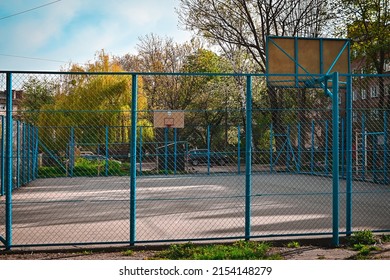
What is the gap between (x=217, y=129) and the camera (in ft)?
114

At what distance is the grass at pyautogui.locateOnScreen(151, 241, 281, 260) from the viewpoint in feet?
19.5

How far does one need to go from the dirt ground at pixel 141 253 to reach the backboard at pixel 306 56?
625 centimetres

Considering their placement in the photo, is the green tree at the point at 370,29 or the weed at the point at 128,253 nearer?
the weed at the point at 128,253

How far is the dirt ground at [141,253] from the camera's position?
6.19 metres

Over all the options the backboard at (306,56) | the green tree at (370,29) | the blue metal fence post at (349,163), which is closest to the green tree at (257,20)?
the green tree at (370,29)

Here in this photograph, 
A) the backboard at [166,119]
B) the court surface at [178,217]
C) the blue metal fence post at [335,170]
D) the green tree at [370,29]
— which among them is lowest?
the court surface at [178,217]

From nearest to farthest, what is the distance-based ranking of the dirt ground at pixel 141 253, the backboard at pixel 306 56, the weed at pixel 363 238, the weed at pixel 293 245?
the dirt ground at pixel 141 253 < the weed at pixel 293 245 < the weed at pixel 363 238 < the backboard at pixel 306 56

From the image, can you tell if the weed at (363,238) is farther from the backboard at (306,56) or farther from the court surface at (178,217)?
the backboard at (306,56)

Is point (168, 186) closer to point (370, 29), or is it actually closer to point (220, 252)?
point (370, 29)

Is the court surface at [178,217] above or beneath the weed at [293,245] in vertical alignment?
beneath

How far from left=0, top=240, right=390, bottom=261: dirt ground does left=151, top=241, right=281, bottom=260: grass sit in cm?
17

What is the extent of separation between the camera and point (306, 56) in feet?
40.8

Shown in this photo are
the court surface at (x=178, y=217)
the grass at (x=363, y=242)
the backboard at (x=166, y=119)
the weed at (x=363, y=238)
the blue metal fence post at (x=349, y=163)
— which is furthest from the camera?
the backboard at (x=166, y=119)

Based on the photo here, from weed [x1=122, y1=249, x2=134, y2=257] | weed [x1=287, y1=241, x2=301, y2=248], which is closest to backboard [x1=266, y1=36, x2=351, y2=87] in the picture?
weed [x1=287, y1=241, x2=301, y2=248]
